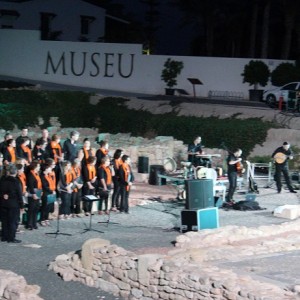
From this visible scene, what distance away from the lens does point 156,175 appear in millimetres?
26703

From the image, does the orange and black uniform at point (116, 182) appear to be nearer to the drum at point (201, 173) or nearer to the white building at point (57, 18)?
the drum at point (201, 173)

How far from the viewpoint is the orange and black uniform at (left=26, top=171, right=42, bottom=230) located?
18.5 metres

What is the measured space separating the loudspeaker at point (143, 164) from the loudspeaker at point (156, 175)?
73 centimetres

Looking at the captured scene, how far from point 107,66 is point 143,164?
994 inches

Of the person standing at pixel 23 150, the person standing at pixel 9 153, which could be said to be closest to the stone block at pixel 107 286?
the person standing at pixel 9 153

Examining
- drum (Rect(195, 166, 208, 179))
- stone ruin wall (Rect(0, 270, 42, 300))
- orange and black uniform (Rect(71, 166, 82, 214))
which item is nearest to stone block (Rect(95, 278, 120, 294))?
stone ruin wall (Rect(0, 270, 42, 300))

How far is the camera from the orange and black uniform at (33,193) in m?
18.5

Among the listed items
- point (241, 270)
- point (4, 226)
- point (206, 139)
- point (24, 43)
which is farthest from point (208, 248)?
point (24, 43)

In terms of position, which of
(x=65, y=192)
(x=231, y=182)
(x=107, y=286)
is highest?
(x=231, y=182)

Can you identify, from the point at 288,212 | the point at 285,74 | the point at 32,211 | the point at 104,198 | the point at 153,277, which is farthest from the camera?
the point at 285,74

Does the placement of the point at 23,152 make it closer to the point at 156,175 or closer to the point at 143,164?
the point at 156,175

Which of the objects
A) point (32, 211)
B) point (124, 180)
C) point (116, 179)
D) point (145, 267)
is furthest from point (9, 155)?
point (145, 267)

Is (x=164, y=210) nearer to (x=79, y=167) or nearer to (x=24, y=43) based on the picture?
(x=79, y=167)

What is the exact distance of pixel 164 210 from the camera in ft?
72.9
